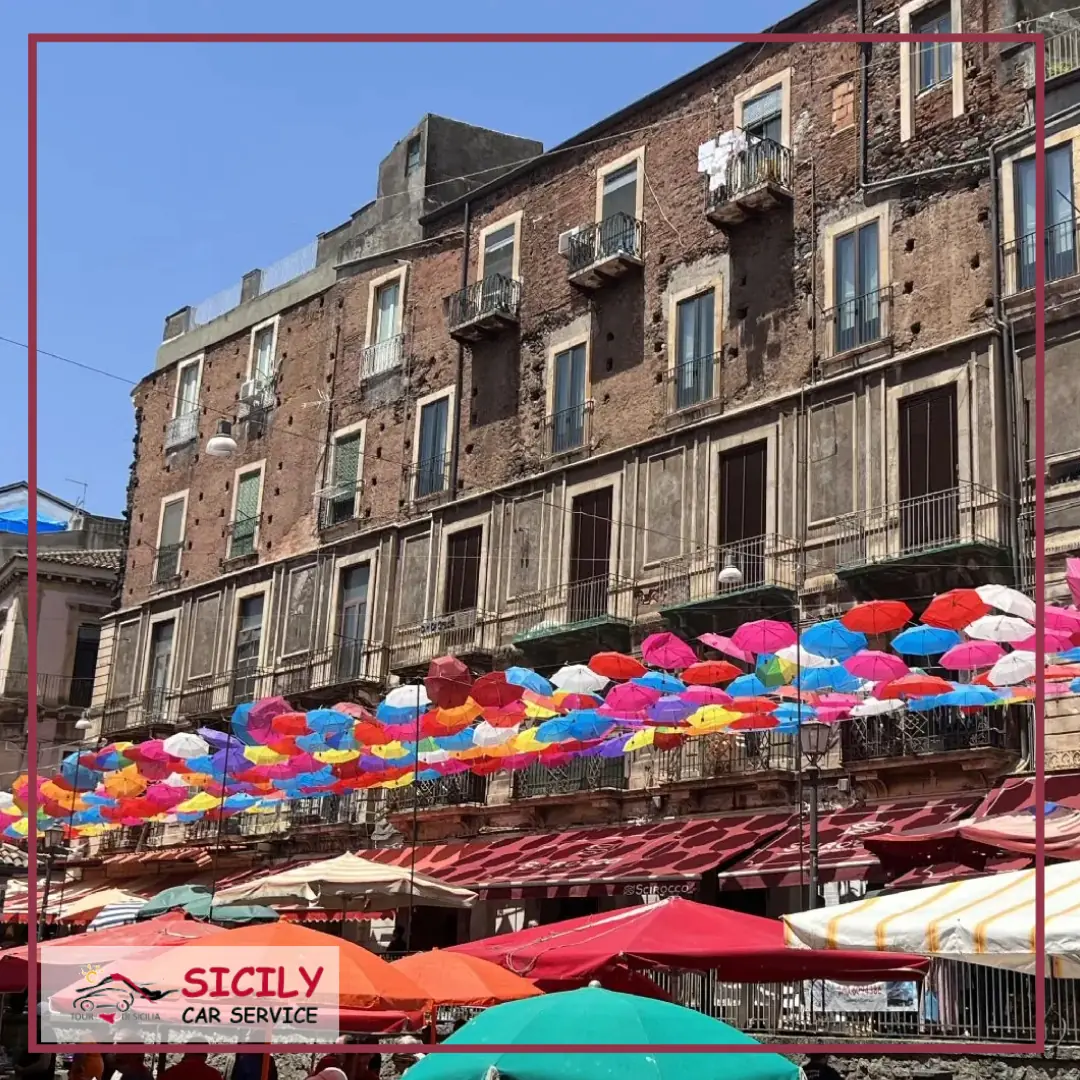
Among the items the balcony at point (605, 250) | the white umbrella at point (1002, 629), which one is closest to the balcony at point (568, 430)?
the balcony at point (605, 250)

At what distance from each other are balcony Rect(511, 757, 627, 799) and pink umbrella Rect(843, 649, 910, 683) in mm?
9046

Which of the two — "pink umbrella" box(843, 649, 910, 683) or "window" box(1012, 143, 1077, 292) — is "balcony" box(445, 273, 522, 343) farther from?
"pink umbrella" box(843, 649, 910, 683)

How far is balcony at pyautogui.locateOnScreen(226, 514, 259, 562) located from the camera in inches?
1432

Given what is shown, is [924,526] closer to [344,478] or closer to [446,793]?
[446,793]

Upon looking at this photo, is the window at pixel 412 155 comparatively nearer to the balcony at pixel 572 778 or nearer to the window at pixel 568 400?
the window at pixel 568 400

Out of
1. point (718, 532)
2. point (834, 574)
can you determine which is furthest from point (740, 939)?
point (718, 532)

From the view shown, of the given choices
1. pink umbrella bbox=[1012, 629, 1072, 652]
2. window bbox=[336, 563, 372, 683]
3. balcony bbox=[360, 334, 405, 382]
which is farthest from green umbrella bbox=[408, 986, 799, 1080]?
balcony bbox=[360, 334, 405, 382]

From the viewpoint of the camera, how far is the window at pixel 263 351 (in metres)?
37.6

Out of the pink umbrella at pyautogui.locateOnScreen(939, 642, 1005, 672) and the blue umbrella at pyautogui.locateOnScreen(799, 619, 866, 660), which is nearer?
the pink umbrella at pyautogui.locateOnScreen(939, 642, 1005, 672)

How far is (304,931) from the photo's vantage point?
1123 centimetres

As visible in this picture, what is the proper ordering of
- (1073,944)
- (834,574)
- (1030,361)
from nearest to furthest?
1. (1073,944)
2. (1030,361)
3. (834,574)

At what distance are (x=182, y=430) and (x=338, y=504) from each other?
Result: 7591 millimetres

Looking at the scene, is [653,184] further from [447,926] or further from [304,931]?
Answer: [304,931]

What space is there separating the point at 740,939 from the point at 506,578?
57.5 ft
